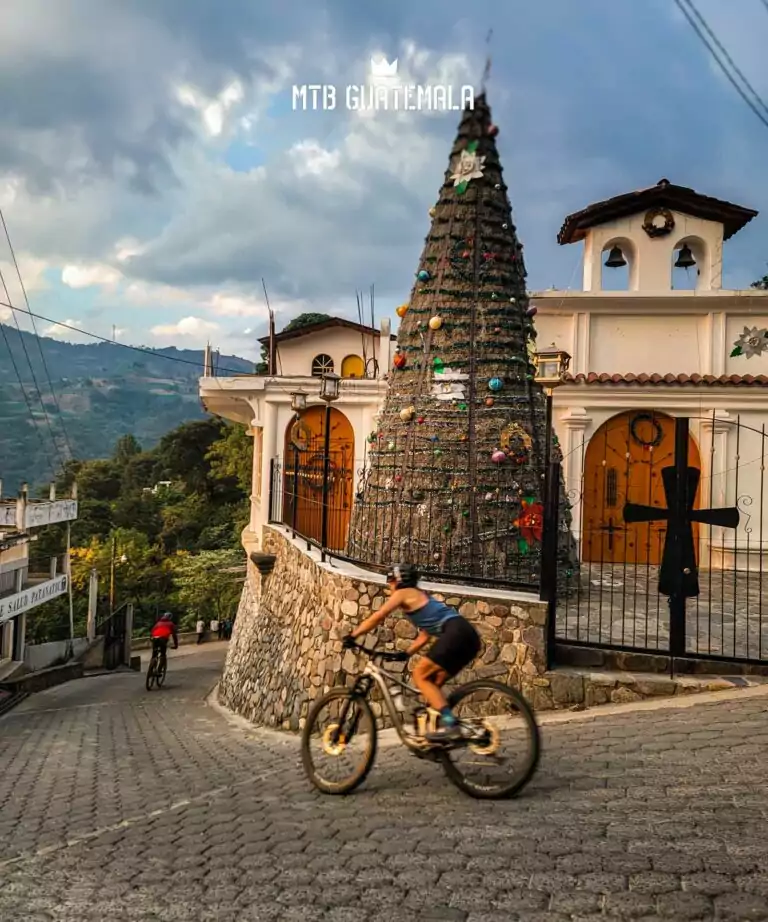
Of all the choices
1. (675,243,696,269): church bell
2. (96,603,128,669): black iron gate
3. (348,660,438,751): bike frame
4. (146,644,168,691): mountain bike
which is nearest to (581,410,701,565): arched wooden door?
(675,243,696,269): church bell

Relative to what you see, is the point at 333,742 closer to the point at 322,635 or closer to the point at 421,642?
the point at 421,642

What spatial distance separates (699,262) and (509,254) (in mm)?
7053

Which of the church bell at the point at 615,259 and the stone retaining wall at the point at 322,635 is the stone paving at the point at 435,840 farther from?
the church bell at the point at 615,259

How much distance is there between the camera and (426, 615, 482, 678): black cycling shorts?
13.8ft

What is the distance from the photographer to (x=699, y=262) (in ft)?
49.2

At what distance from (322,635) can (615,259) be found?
35.4ft

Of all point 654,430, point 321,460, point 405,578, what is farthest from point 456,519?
point 321,460

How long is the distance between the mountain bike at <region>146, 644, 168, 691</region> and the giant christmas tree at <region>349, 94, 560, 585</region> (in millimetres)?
7348

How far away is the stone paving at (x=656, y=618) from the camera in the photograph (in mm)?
6551

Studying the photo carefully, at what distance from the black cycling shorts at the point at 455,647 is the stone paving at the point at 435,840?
2.60ft

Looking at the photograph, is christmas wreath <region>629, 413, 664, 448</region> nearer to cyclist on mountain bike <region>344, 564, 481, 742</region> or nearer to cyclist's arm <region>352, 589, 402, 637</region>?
cyclist on mountain bike <region>344, 564, 481, 742</region>

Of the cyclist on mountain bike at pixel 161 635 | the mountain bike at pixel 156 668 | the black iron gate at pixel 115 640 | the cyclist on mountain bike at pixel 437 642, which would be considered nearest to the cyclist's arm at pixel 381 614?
the cyclist on mountain bike at pixel 437 642

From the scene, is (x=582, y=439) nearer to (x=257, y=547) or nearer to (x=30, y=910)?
(x=257, y=547)

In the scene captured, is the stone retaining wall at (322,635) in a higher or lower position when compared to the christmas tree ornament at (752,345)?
lower
